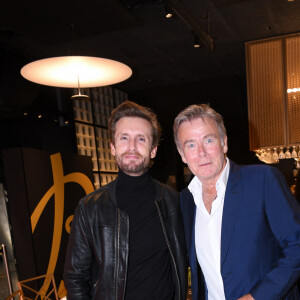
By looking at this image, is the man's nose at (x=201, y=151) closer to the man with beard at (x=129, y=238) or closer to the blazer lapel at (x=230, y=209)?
the blazer lapel at (x=230, y=209)

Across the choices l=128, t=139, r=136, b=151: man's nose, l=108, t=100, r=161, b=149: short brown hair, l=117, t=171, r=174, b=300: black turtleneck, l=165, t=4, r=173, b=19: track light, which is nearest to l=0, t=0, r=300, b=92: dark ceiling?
l=165, t=4, r=173, b=19: track light

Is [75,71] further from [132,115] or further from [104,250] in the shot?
[104,250]

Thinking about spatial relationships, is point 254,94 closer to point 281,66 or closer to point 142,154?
point 281,66

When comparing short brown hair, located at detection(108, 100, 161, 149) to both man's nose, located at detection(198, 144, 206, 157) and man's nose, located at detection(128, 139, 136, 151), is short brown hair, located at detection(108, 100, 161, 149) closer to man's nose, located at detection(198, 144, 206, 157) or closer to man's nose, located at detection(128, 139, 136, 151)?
man's nose, located at detection(128, 139, 136, 151)

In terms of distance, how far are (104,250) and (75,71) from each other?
2826mm

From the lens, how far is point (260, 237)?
1362 mm

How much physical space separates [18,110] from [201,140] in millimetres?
3892

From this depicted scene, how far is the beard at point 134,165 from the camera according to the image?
5.91 ft

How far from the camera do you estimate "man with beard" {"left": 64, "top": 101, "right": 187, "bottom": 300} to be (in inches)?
66.8

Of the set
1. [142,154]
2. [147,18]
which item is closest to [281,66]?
[147,18]

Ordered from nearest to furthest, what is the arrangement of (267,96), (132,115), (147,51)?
(132,115) < (267,96) < (147,51)

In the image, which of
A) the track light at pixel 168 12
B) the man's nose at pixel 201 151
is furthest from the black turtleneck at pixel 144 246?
the track light at pixel 168 12

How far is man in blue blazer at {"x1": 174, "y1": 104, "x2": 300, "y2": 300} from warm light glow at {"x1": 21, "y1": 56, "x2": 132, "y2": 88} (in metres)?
2.35

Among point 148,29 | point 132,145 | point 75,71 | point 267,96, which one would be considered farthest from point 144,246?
point 267,96
